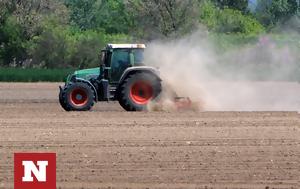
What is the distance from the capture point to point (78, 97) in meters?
23.5

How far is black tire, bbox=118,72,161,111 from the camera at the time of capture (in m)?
23.0

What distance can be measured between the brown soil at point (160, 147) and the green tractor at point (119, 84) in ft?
2.14

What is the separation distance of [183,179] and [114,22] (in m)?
67.4

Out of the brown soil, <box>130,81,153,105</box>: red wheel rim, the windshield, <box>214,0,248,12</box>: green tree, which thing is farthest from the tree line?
<box>214,0,248,12</box>: green tree

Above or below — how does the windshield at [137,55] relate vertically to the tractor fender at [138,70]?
above

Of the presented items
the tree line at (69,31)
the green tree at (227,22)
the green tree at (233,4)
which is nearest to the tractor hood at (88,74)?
the tree line at (69,31)

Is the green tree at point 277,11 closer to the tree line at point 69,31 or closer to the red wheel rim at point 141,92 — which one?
the tree line at point 69,31

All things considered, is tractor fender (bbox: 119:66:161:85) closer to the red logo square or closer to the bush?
the red logo square

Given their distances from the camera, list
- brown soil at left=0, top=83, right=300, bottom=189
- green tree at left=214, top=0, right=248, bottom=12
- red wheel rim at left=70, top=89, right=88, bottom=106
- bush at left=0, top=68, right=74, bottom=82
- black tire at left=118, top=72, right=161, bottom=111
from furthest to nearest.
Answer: green tree at left=214, top=0, right=248, bottom=12, bush at left=0, top=68, right=74, bottom=82, red wheel rim at left=70, top=89, right=88, bottom=106, black tire at left=118, top=72, right=161, bottom=111, brown soil at left=0, top=83, right=300, bottom=189

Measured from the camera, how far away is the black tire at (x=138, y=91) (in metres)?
23.0

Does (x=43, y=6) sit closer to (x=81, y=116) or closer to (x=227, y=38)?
(x=227, y=38)

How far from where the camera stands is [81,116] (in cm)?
2178

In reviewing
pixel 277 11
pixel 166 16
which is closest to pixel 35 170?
pixel 166 16

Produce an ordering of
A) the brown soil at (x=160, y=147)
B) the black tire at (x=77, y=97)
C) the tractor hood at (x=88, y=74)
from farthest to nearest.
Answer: the tractor hood at (x=88, y=74) < the black tire at (x=77, y=97) < the brown soil at (x=160, y=147)
